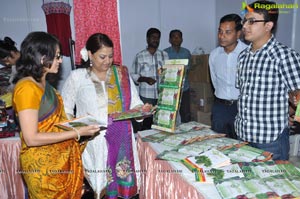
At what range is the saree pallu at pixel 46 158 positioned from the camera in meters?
1.31

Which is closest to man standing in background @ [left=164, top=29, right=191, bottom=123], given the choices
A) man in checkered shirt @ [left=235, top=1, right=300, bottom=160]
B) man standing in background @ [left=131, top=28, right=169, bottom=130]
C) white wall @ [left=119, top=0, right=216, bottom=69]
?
man standing in background @ [left=131, top=28, right=169, bottom=130]

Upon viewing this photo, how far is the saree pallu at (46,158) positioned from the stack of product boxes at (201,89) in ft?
10.0

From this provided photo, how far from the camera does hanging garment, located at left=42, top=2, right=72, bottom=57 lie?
4.09 metres

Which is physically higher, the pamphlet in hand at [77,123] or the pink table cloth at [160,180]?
the pamphlet in hand at [77,123]

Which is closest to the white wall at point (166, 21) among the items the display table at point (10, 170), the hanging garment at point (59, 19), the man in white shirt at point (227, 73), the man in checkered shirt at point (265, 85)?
the hanging garment at point (59, 19)

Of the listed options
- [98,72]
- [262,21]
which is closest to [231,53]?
[262,21]

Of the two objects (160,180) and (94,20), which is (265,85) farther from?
(94,20)

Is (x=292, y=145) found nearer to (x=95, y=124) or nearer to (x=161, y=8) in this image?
(x=95, y=124)

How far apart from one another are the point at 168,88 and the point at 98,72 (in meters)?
0.56

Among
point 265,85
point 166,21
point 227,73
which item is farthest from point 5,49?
point 166,21

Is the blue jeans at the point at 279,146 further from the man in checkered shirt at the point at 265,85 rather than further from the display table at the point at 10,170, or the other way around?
the display table at the point at 10,170

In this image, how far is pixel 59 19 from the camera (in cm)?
415

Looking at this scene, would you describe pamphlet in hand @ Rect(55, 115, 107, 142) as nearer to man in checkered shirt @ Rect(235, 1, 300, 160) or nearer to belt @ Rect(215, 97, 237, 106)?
man in checkered shirt @ Rect(235, 1, 300, 160)

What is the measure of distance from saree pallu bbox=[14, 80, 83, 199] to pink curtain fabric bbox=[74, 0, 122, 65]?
3197mm
